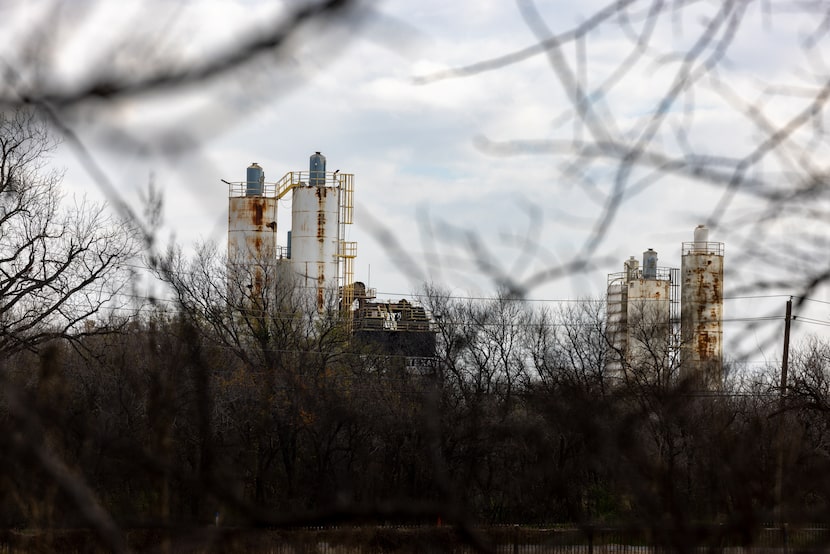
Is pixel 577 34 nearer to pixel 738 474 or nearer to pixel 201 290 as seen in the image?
pixel 738 474

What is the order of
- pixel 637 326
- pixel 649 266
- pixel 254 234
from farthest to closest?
pixel 649 266 < pixel 254 234 < pixel 637 326

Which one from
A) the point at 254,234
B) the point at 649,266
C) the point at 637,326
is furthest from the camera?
the point at 649,266

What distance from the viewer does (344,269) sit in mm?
33812

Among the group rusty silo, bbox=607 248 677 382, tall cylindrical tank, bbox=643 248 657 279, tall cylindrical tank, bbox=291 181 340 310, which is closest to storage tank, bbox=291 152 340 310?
tall cylindrical tank, bbox=291 181 340 310

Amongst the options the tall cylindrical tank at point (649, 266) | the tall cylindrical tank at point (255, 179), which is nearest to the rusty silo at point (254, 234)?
the tall cylindrical tank at point (255, 179)

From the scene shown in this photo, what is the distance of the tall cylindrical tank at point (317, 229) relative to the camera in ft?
110

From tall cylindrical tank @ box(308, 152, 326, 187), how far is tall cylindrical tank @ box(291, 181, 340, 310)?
56cm

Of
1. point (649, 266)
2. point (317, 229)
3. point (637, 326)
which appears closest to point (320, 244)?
point (317, 229)

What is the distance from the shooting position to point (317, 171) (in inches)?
1359

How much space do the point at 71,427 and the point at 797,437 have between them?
1448 millimetres

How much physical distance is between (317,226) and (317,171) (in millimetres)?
2188

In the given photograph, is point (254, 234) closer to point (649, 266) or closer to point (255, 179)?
point (255, 179)

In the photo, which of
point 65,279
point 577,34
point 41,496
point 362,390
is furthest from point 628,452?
point 362,390

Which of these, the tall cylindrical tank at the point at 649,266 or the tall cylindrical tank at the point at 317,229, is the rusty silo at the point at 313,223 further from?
the tall cylindrical tank at the point at 649,266
